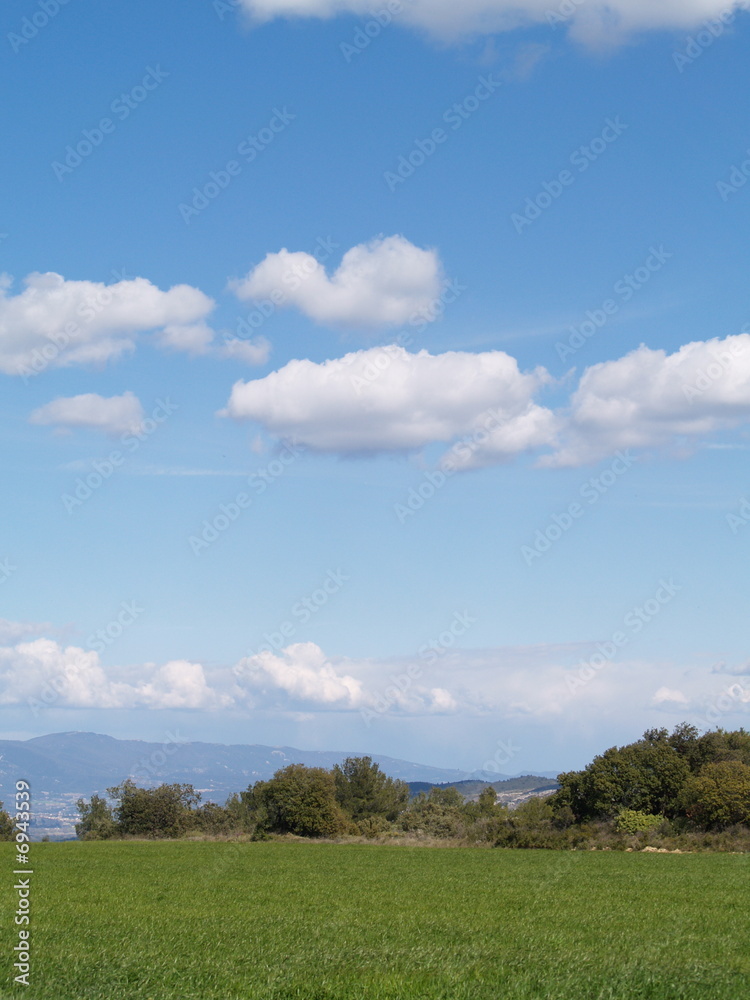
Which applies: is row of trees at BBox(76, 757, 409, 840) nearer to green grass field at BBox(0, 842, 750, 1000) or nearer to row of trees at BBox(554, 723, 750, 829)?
row of trees at BBox(554, 723, 750, 829)

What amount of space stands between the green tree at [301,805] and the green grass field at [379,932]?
25854 millimetres

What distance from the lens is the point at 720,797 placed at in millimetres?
58406

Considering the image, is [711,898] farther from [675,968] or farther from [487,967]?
[487,967]

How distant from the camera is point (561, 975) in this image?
42.7 feet

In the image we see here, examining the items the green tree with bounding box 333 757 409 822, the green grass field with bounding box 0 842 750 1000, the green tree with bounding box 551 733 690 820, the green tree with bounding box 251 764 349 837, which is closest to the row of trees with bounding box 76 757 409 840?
the green tree with bounding box 251 764 349 837

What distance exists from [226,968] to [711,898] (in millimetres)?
20074

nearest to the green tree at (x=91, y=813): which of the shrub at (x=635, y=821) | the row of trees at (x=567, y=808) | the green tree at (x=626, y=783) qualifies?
the row of trees at (x=567, y=808)

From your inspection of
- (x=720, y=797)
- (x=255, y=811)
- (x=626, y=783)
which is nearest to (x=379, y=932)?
(x=720, y=797)

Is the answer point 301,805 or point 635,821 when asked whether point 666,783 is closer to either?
point 635,821

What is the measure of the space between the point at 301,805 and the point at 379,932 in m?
48.6

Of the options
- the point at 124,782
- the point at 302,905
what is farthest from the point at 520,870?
the point at 124,782

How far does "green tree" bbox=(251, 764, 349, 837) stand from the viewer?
210 feet

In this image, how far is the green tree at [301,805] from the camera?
64.0 metres

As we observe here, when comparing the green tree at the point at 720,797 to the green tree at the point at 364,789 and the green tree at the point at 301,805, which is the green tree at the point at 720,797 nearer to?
the green tree at the point at 301,805
